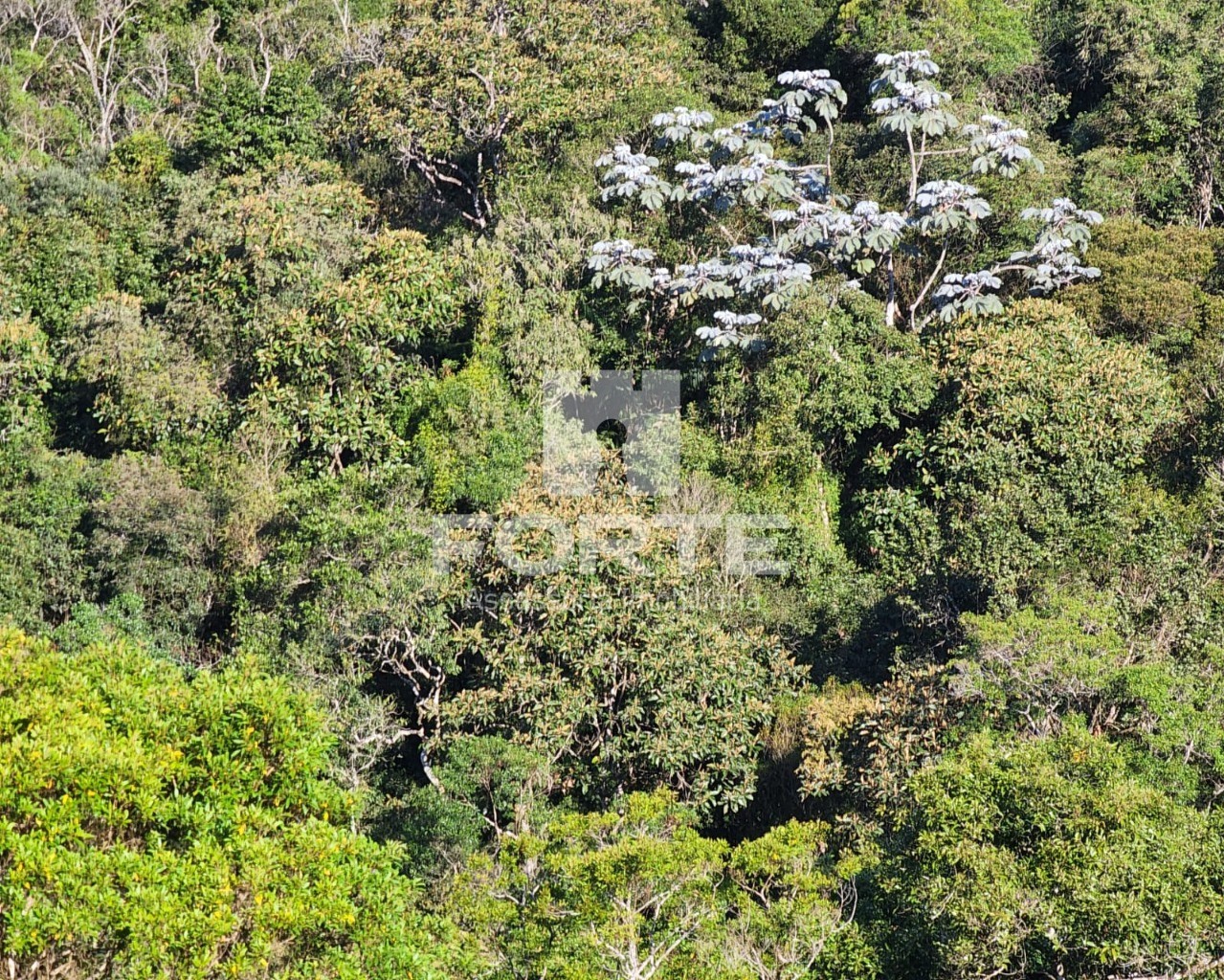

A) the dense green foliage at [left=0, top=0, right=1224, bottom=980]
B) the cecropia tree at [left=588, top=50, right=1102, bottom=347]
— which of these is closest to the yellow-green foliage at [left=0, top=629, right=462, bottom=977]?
the dense green foliage at [left=0, top=0, right=1224, bottom=980]

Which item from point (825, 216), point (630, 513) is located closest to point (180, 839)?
Result: point (630, 513)

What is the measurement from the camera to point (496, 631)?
75.7ft

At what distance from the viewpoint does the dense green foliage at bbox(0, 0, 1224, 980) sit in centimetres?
1377

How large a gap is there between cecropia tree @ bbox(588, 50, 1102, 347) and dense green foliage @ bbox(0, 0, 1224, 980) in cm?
13

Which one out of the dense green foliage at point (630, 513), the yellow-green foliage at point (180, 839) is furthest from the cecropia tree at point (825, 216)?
the yellow-green foliage at point (180, 839)

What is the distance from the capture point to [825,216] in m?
28.8

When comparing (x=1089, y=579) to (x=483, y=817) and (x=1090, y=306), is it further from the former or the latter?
(x=483, y=817)

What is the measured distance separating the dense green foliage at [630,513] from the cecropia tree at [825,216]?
0.42 ft

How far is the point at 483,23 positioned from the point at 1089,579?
689 inches

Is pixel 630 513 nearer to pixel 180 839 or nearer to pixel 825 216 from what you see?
pixel 825 216

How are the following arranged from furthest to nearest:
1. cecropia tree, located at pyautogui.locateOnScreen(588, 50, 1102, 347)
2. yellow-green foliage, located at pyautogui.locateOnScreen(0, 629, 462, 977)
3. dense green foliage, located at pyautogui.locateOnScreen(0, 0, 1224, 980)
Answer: cecropia tree, located at pyautogui.locateOnScreen(588, 50, 1102, 347), dense green foliage, located at pyautogui.locateOnScreen(0, 0, 1224, 980), yellow-green foliage, located at pyautogui.locateOnScreen(0, 629, 462, 977)

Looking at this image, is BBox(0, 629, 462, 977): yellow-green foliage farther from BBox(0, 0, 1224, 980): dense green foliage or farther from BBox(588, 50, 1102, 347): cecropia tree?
BBox(588, 50, 1102, 347): cecropia tree

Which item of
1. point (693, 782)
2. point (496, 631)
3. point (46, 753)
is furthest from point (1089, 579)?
point (46, 753)

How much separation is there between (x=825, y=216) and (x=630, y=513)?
839cm
